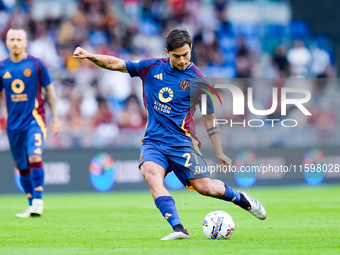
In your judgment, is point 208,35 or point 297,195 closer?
point 297,195

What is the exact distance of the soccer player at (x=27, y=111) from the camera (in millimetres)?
10266

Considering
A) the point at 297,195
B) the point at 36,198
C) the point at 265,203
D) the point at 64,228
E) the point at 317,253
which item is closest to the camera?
the point at 317,253

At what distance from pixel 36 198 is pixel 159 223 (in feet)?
6.84

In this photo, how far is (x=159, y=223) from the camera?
9250mm

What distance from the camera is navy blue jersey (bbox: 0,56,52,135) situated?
1032cm

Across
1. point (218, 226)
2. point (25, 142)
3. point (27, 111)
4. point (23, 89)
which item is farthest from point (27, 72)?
point (218, 226)

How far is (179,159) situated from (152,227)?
1.54m

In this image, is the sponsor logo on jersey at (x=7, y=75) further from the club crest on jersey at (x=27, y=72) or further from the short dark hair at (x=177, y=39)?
the short dark hair at (x=177, y=39)

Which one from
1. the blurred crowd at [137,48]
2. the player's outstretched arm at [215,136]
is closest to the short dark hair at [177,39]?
the player's outstretched arm at [215,136]

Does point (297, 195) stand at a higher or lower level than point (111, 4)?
lower

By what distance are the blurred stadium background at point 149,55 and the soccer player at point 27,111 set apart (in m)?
5.06

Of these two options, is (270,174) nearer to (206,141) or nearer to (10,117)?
(206,141)

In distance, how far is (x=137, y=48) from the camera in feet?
64.7

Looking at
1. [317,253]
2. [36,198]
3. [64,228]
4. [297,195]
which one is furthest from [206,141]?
[317,253]
